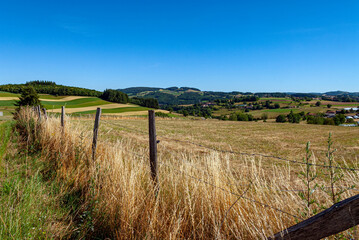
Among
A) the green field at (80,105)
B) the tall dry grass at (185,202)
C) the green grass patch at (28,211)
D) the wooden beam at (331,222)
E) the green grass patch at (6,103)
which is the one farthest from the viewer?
the green field at (80,105)

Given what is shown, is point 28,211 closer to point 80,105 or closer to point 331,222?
point 331,222

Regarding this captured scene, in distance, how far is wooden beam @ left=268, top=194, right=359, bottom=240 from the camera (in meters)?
1.13

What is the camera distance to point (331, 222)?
1231 millimetres

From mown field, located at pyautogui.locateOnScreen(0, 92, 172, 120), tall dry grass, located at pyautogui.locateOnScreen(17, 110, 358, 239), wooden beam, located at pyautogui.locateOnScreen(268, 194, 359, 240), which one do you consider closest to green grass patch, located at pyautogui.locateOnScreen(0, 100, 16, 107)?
mown field, located at pyautogui.locateOnScreen(0, 92, 172, 120)

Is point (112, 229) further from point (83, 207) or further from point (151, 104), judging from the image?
point (151, 104)

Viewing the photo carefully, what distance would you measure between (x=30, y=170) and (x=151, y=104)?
76114mm

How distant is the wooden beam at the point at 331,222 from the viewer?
3.71 feet

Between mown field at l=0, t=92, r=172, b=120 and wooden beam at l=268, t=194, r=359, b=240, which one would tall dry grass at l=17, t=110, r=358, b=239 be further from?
mown field at l=0, t=92, r=172, b=120

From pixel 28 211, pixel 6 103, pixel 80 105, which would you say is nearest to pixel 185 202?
pixel 28 211

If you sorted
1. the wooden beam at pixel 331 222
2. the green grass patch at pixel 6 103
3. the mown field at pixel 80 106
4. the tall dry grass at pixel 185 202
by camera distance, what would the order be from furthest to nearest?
the mown field at pixel 80 106 < the green grass patch at pixel 6 103 < the tall dry grass at pixel 185 202 < the wooden beam at pixel 331 222

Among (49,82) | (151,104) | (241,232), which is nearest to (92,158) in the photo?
(241,232)

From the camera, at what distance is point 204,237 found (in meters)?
2.33

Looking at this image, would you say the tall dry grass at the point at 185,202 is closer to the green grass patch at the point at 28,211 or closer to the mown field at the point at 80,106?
the green grass patch at the point at 28,211

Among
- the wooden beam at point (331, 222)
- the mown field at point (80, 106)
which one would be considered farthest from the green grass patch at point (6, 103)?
the wooden beam at point (331, 222)
